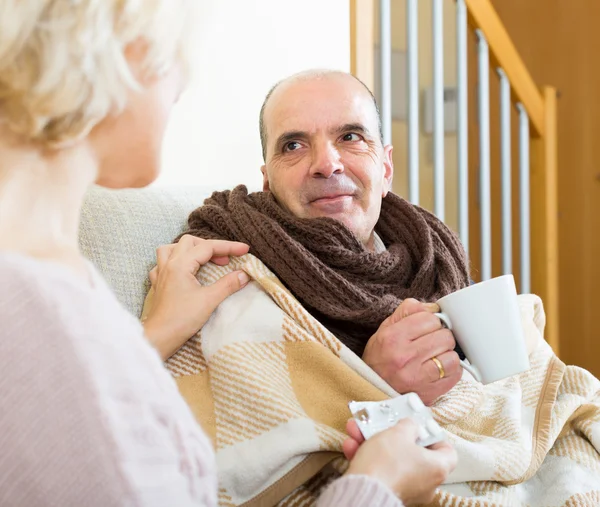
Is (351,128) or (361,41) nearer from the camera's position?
(351,128)

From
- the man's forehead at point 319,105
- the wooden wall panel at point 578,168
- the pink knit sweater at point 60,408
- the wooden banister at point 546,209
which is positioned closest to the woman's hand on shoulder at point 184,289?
the man's forehead at point 319,105

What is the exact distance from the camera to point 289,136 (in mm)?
1346

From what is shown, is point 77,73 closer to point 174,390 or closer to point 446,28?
point 174,390

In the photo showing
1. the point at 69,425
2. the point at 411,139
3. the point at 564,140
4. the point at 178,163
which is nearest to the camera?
the point at 69,425

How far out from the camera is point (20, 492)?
1.59 ft

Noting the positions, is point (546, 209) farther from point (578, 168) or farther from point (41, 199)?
point (41, 199)

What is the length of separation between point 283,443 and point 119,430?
414 mm

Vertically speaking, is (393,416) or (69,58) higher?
(69,58)

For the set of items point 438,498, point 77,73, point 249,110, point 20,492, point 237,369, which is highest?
point 77,73

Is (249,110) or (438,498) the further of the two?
(249,110)

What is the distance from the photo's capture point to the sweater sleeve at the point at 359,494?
61 cm

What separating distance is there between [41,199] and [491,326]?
1.95 ft

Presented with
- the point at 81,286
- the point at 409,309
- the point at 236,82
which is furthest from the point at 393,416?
the point at 236,82

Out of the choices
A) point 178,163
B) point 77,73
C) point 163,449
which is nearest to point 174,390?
point 163,449
